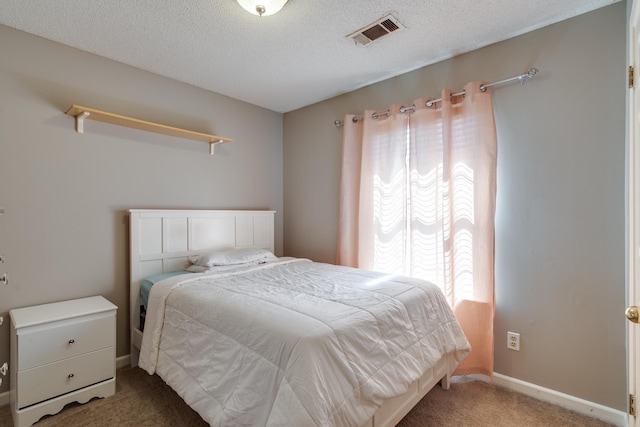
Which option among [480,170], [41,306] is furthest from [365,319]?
[41,306]

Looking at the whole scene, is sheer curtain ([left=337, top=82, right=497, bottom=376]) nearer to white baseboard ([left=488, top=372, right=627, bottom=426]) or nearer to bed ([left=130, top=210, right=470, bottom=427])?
white baseboard ([left=488, top=372, right=627, bottom=426])

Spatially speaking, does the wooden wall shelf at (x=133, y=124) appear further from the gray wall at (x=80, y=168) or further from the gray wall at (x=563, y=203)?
the gray wall at (x=563, y=203)

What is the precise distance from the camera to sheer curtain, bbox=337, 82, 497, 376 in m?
2.19

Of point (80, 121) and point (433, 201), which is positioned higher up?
point (80, 121)

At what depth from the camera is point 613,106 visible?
1807 mm

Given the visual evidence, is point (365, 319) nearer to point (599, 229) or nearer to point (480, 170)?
point (480, 170)

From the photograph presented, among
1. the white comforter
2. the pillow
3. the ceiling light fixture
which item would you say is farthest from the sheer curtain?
the ceiling light fixture

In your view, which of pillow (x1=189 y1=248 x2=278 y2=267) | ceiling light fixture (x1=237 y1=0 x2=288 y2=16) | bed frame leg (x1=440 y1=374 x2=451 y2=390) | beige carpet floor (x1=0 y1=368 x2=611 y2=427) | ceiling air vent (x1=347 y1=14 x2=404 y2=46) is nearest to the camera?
ceiling light fixture (x1=237 y1=0 x2=288 y2=16)

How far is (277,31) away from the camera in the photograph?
2092 mm

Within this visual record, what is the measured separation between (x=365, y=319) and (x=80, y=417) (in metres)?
1.86

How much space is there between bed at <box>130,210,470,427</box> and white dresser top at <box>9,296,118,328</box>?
0.31m

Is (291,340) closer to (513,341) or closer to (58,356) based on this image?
(58,356)

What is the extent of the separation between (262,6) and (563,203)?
2216 millimetres

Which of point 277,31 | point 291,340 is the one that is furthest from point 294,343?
point 277,31
